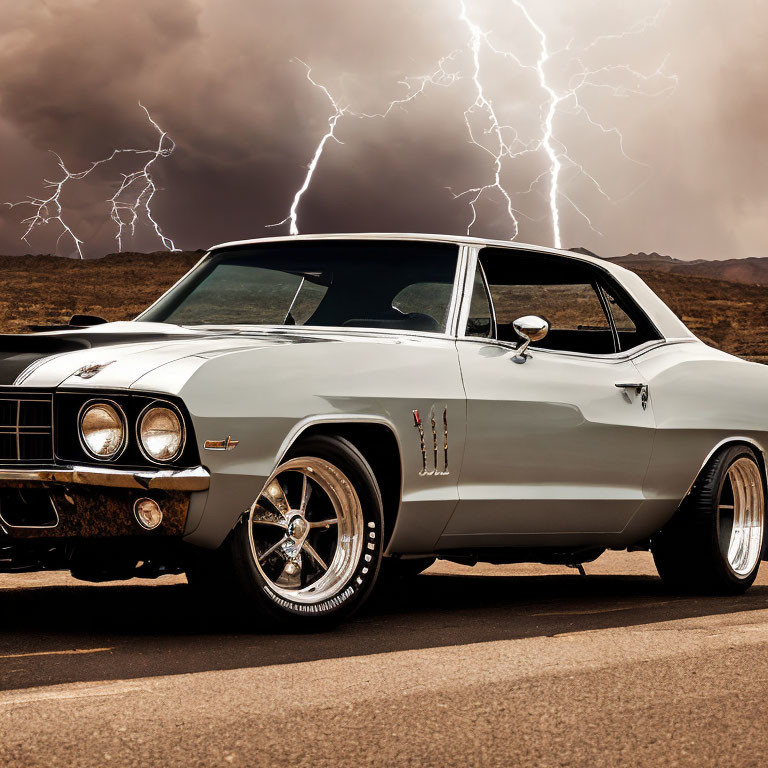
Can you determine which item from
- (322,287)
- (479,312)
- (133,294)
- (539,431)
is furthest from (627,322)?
(133,294)

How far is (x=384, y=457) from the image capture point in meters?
5.31

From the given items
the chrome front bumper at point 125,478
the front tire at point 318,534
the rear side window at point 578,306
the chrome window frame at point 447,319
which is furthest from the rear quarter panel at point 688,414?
the chrome front bumper at point 125,478

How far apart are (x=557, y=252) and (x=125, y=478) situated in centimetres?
303

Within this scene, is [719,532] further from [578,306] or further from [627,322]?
[578,306]

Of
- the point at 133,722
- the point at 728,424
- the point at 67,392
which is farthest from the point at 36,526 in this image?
the point at 728,424

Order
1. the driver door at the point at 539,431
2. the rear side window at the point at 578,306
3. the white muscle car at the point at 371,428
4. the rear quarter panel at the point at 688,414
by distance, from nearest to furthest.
→ the white muscle car at the point at 371,428
the driver door at the point at 539,431
the rear quarter panel at the point at 688,414
the rear side window at the point at 578,306

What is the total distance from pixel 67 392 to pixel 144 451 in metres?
0.37

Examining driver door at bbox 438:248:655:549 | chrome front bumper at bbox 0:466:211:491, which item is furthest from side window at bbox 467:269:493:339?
chrome front bumper at bbox 0:466:211:491

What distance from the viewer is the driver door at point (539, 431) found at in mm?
5590

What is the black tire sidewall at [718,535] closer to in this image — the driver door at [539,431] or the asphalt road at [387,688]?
the driver door at [539,431]

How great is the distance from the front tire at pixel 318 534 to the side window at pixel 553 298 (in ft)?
5.17

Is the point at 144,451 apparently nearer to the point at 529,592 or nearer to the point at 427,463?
the point at 427,463

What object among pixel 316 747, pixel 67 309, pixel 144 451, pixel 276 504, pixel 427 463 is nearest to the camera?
pixel 316 747

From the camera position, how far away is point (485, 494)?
5.59 meters
